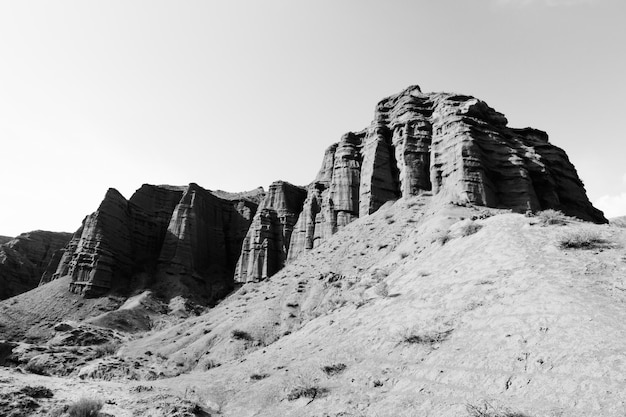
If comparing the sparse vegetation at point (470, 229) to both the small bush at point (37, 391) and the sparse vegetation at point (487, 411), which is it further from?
the small bush at point (37, 391)

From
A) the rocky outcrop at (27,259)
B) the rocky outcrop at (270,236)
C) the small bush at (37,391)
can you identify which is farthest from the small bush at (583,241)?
the rocky outcrop at (27,259)

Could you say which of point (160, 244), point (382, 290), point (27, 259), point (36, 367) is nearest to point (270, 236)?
point (160, 244)

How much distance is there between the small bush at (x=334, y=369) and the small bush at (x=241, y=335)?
25.8 metres

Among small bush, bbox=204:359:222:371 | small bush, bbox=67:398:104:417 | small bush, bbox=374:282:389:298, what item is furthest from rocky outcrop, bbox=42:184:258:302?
small bush, bbox=67:398:104:417

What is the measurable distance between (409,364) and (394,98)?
65.6 m

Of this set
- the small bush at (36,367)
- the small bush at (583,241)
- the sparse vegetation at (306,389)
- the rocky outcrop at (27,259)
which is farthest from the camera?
the rocky outcrop at (27,259)

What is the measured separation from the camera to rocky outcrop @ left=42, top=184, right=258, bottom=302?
73.9m

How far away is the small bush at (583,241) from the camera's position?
47.6ft

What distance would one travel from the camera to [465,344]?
10961mm

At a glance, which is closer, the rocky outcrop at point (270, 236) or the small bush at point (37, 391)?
the small bush at point (37, 391)

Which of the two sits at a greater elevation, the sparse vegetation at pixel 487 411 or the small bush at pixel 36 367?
the sparse vegetation at pixel 487 411

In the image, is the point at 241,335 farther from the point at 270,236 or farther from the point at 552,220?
Result: the point at 270,236

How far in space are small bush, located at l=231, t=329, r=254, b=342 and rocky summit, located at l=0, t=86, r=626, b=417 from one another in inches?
7.3

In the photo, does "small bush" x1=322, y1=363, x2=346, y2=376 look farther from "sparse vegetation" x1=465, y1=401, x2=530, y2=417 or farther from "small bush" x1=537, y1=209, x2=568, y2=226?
"small bush" x1=537, y1=209, x2=568, y2=226
